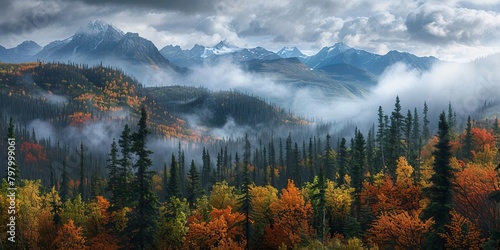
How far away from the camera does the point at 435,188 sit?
1612 inches

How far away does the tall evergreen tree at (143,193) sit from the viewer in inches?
1738

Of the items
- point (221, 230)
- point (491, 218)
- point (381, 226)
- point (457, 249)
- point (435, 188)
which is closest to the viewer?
point (435, 188)

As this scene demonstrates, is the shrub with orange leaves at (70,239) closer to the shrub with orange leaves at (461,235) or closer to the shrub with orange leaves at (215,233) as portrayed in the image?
the shrub with orange leaves at (215,233)

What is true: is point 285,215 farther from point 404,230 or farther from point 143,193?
point 143,193

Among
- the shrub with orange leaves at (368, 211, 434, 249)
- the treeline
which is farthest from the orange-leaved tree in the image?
the shrub with orange leaves at (368, 211, 434, 249)

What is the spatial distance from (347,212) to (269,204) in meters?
14.5

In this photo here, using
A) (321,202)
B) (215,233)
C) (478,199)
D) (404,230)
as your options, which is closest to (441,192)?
(404,230)

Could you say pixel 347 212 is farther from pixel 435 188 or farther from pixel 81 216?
pixel 81 216

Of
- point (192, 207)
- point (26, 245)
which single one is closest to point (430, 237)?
point (192, 207)

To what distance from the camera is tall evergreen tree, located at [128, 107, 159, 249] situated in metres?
44.2

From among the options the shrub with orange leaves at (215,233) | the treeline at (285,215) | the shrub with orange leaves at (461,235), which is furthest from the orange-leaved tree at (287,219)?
the shrub with orange leaves at (461,235)

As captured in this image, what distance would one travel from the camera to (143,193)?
148 ft

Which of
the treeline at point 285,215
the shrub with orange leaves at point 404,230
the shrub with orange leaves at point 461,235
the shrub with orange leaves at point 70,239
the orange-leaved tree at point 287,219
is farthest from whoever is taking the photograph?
the orange-leaved tree at point 287,219

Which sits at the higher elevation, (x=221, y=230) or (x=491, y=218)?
(x=491, y=218)
